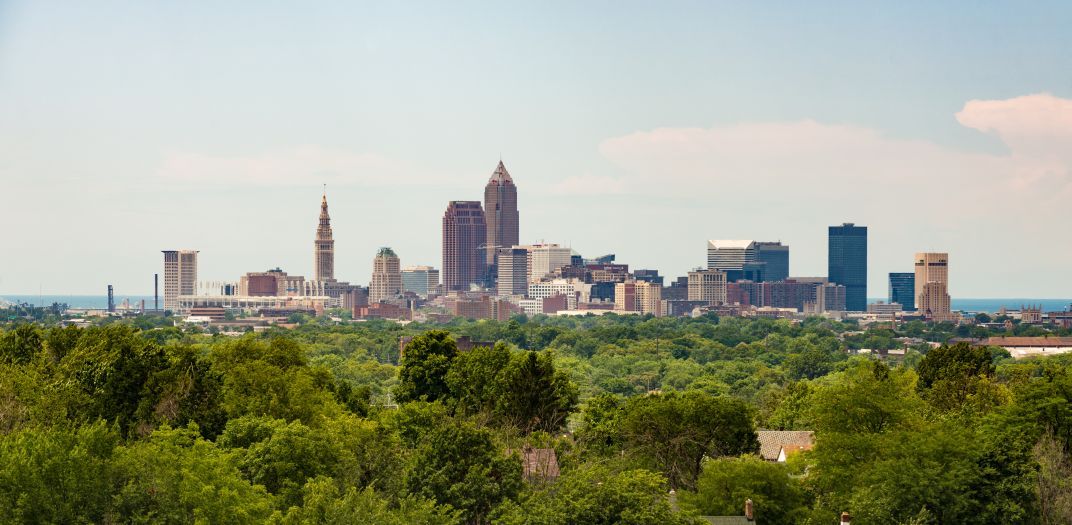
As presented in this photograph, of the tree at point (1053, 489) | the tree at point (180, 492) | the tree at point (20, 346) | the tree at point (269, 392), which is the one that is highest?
the tree at point (20, 346)

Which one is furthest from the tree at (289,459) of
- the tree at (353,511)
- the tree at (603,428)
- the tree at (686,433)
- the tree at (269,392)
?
the tree at (686,433)

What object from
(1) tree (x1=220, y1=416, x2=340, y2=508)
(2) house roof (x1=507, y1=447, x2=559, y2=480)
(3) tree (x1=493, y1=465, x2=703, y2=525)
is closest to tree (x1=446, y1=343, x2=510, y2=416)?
(2) house roof (x1=507, y1=447, x2=559, y2=480)

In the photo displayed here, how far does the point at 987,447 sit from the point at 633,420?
62.9ft

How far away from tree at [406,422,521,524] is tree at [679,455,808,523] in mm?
5981

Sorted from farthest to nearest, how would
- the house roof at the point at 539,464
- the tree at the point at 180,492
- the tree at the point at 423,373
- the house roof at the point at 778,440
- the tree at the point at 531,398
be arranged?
the tree at the point at 423,373, the house roof at the point at 778,440, the tree at the point at 531,398, the house roof at the point at 539,464, the tree at the point at 180,492

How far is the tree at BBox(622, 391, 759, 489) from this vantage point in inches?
2729

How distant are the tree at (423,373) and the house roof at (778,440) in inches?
634

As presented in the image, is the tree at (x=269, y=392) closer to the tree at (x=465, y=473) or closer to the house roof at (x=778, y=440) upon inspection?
the tree at (x=465, y=473)

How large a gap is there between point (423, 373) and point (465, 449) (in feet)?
112

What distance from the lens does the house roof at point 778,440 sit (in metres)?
79.2

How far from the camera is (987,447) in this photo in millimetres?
56031

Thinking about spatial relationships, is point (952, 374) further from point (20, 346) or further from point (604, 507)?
point (604, 507)

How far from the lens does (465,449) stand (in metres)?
54.2

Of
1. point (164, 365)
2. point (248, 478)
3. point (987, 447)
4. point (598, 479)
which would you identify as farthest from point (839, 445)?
point (164, 365)
